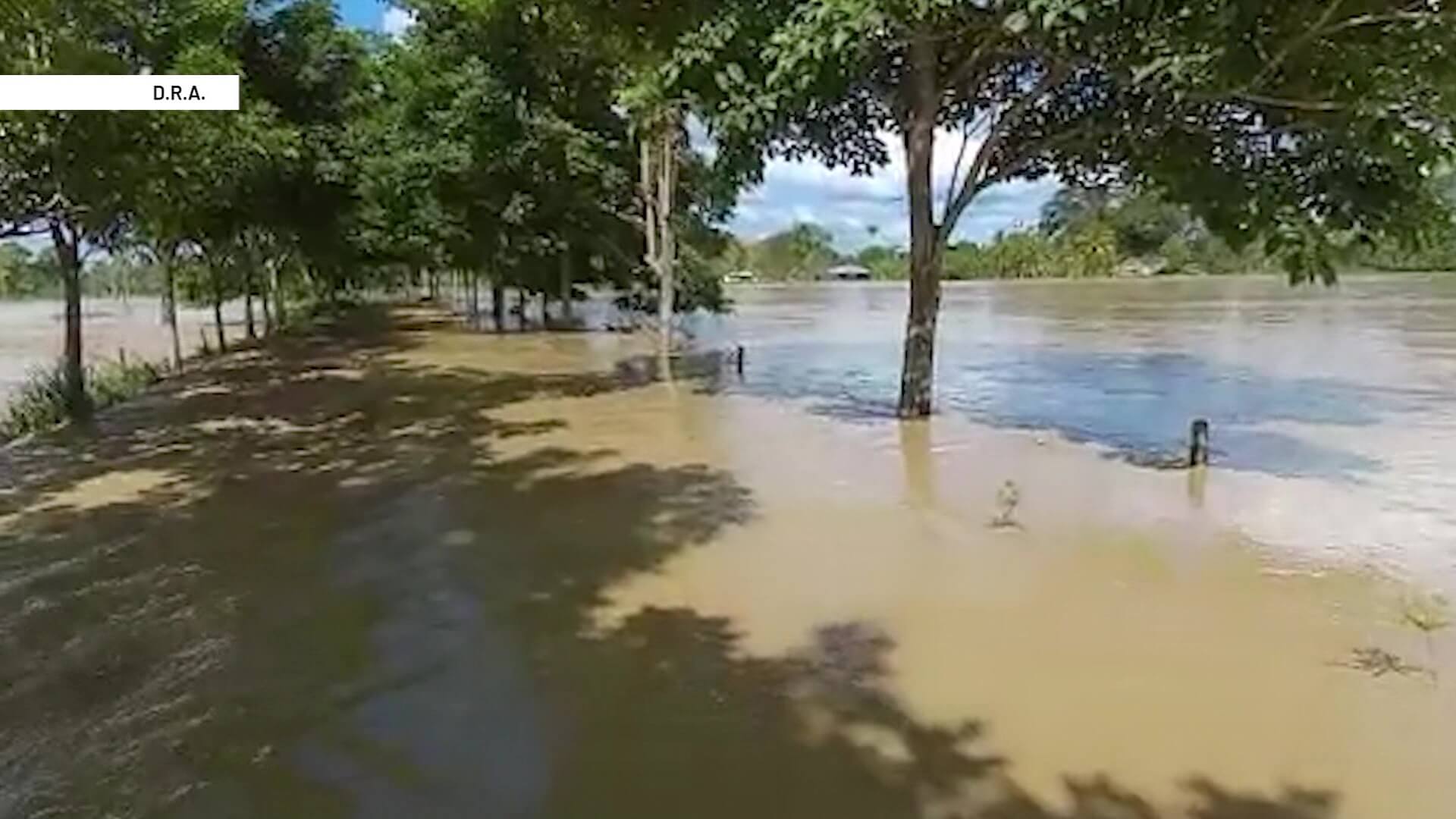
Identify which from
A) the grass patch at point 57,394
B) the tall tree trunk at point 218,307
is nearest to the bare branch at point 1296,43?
the grass patch at point 57,394

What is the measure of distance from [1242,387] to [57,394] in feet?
52.1

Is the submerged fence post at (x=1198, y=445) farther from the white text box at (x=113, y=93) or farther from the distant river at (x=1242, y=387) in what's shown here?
the white text box at (x=113, y=93)

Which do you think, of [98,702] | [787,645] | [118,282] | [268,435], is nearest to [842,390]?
[268,435]

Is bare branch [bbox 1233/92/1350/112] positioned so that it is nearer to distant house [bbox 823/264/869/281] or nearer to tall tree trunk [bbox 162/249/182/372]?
tall tree trunk [bbox 162/249/182/372]

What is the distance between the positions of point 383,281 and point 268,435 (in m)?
48.2

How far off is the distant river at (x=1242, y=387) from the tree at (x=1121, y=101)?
6.60 ft

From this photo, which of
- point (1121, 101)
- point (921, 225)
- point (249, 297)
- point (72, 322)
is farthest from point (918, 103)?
point (249, 297)

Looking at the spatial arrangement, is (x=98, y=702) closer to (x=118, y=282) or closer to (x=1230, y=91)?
(x=1230, y=91)

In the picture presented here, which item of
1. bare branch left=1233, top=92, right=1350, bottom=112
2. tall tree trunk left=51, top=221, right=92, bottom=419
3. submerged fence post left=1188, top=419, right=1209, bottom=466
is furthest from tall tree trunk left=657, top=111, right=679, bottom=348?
submerged fence post left=1188, top=419, right=1209, bottom=466

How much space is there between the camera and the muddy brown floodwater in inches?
171

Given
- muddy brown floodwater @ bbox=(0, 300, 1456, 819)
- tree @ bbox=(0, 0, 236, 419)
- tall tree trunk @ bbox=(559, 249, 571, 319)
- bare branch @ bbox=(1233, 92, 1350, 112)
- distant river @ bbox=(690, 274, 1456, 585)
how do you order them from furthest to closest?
tall tree trunk @ bbox=(559, 249, 571, 319) < tree @ bbox=(0, 0, 236, 419) < bare branch @ bbox=(1233, 92, 1350, 112) < distant river @ bbox=(690, 274, 1456, 585) < muddy brown floodwater @ bbox=(0, 300, 1456, 819)

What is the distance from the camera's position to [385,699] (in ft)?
17.0

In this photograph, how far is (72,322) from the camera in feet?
47.6

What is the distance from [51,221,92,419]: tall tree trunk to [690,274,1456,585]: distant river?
8722 millimetres
